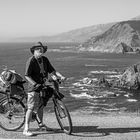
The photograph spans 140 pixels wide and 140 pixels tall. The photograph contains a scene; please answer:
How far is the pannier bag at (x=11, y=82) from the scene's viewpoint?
756cm

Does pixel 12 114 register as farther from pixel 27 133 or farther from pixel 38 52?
pixel 38 52

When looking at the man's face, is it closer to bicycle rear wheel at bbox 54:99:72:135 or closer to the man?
the man

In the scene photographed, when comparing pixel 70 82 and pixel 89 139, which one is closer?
pixel 89 139

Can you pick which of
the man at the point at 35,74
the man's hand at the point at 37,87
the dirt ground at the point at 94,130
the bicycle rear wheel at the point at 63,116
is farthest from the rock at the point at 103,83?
the man's hand at the point at 37,87

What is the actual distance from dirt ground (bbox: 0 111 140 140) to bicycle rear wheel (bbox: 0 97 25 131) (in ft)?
0.57

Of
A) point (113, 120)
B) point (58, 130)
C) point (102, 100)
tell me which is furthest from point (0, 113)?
point (102, 100)

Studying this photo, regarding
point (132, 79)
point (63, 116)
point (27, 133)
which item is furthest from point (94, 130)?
point (132, 79)

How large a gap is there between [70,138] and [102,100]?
36932mm

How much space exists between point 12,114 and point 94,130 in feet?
7.15

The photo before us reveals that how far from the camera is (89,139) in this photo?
7.26 metres

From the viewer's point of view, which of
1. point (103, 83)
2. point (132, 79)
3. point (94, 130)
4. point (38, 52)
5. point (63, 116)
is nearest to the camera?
point (38, 52)

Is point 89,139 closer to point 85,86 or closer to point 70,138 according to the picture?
point 70,138

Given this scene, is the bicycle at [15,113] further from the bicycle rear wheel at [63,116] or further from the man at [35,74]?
the man at [35,74]

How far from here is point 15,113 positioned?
8180 mm
